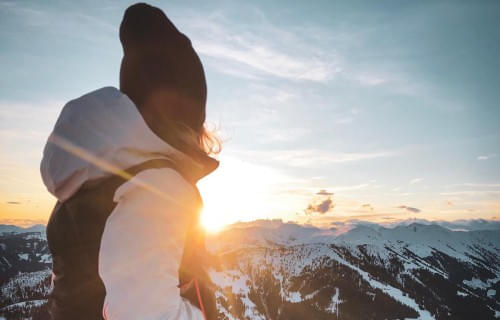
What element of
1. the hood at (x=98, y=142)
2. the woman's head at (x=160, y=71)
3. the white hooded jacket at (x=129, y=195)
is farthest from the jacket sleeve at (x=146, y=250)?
the woman's head at (x=160, y=71)

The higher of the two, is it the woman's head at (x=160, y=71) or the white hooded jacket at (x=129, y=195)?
the woman's head at (x=160, y=71)

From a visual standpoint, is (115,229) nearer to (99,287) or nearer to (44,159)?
(99,287)

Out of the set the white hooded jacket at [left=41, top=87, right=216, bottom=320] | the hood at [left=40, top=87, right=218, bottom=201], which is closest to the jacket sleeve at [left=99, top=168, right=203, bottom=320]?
the white hooded jacket at [left=41, top=87, right=216, bottom=320]

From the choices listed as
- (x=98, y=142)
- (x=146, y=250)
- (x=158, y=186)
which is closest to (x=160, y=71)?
(x=98, y=142)

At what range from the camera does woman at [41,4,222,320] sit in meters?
1.23

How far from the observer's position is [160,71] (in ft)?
5.76

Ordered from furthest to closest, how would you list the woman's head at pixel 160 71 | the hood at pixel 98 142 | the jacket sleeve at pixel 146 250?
the woman's head at pixel 160 71
the hood at pixel 98 142
the jacket sleeve at pixel 146 250

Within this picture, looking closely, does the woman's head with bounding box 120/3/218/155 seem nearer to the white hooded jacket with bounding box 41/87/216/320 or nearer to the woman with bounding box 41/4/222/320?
the woman with bounding box 41/4/222/320

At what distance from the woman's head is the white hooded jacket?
274 mm

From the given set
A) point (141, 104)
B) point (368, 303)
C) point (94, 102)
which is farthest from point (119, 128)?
point (368, 303)

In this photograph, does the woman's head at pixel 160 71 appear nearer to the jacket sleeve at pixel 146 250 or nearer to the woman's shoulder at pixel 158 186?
the woman's shoulder at pixel 158 186

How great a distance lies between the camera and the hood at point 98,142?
1373mm

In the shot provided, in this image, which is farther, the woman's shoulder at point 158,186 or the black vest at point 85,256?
the black vest at point 85,256

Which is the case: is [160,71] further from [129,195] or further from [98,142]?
[129,195]
